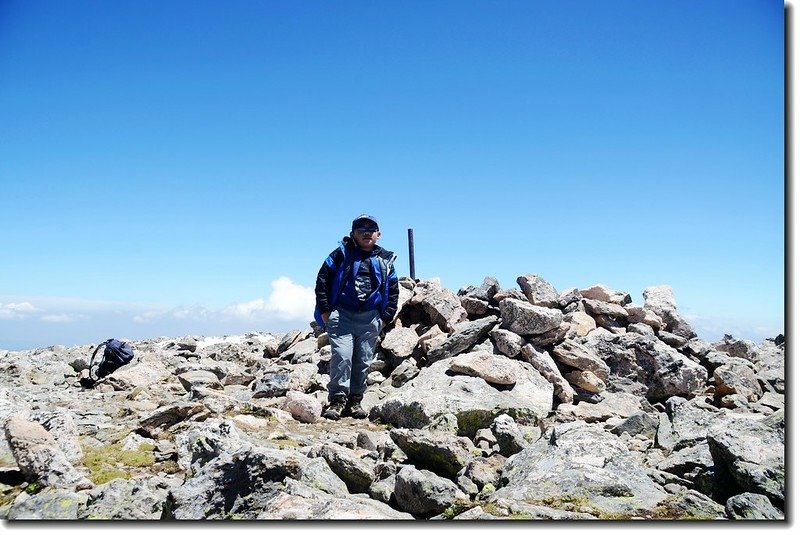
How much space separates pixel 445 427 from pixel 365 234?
12.9 ft

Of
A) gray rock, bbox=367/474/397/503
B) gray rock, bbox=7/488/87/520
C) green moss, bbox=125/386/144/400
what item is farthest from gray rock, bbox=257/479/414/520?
green moss, bbox=125/386/144/400

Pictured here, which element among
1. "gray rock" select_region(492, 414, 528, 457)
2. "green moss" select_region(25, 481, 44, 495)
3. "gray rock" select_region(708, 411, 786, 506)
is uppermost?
"gray rock" select_region(708, 411, 786, 506)

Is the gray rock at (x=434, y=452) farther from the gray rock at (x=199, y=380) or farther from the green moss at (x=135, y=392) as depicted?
the green moss at (x=135, y=392)

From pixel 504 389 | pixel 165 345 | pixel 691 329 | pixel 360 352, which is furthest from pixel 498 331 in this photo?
pixel 165 345

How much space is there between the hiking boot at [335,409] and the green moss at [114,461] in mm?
3543

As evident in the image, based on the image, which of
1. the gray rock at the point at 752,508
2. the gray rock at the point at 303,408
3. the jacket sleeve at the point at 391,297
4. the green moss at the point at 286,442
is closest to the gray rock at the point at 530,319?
the jacket sleeve at the point at 391,297

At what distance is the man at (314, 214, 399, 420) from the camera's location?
34.1ft

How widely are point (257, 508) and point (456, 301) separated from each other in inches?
416

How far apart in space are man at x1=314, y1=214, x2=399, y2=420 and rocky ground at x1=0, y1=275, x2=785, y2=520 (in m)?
0.72

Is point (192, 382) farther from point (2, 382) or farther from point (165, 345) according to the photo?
point (165, 345)

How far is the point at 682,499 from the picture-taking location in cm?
488

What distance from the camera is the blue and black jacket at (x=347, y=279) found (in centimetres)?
1040

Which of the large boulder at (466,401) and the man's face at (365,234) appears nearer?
the large boulder at (466,401)

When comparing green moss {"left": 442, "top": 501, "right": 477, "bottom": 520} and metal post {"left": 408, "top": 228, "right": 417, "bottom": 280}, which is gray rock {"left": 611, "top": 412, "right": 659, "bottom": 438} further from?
metal post {"left": 408, "top": 228, "right": 417, "bottom": 280}
